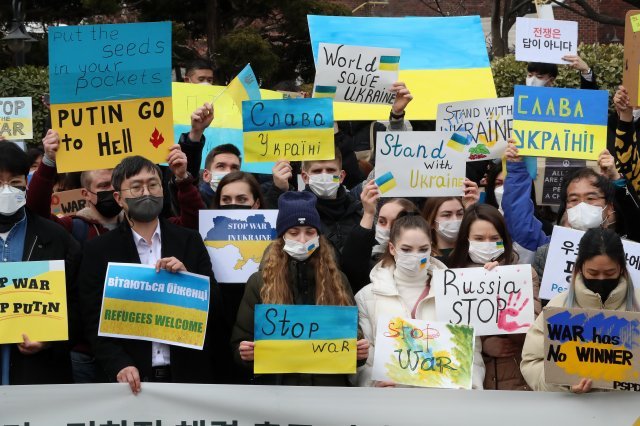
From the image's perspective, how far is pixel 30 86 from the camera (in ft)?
51.6

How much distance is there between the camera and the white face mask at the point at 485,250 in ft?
22.7

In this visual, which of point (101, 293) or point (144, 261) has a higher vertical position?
point (144, 261)

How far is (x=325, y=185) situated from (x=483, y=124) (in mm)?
1642

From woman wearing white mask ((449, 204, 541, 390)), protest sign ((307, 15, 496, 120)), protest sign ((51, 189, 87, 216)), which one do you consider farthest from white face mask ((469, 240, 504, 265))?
protest sign ((307, 15, 496, 120))

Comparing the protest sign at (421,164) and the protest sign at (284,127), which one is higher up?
the protest sign at (284,127)

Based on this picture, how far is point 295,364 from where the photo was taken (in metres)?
6.18

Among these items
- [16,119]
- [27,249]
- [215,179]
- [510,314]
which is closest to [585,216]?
[510,314]

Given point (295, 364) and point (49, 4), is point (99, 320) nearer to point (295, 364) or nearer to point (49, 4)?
point (295, 364)

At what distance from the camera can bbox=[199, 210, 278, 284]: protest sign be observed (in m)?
7.12

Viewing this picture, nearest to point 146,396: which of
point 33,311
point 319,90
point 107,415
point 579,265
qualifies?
point 107,415

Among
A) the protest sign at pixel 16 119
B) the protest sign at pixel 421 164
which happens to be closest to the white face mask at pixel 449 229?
the protest sign at pixel 421 164

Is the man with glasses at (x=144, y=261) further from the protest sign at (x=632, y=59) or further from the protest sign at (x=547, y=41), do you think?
the protest sign at (x=547, y=41)

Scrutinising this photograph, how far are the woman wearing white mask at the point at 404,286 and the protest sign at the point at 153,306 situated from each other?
2.84 feet

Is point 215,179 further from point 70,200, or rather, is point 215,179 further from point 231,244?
point 231,244
